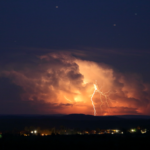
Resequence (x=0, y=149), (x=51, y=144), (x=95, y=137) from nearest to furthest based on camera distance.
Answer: (x=0, y=149)
(x=51, y=144)
(x=95, y=137)

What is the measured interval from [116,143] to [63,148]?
24.9ft

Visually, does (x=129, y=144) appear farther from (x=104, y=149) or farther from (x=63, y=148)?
(x=63, y=148)

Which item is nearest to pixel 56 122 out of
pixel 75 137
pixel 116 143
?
pixel 75 137

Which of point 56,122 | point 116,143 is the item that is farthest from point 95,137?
point 56,122

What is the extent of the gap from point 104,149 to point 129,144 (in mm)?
3641

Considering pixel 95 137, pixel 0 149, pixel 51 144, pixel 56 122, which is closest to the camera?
pixel 0 149

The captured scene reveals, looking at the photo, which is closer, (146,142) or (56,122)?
(146,142)

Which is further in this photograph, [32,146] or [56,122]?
[56,122]

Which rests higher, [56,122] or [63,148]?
[56,122]

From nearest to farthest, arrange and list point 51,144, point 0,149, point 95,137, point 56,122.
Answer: point 0,149 < point 51,144 < point 95,137 < point 56,122

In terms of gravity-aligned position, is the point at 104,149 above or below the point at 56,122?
below

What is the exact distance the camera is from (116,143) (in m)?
37.5

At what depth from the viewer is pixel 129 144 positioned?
35469mm

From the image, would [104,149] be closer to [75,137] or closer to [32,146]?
[32,146]
